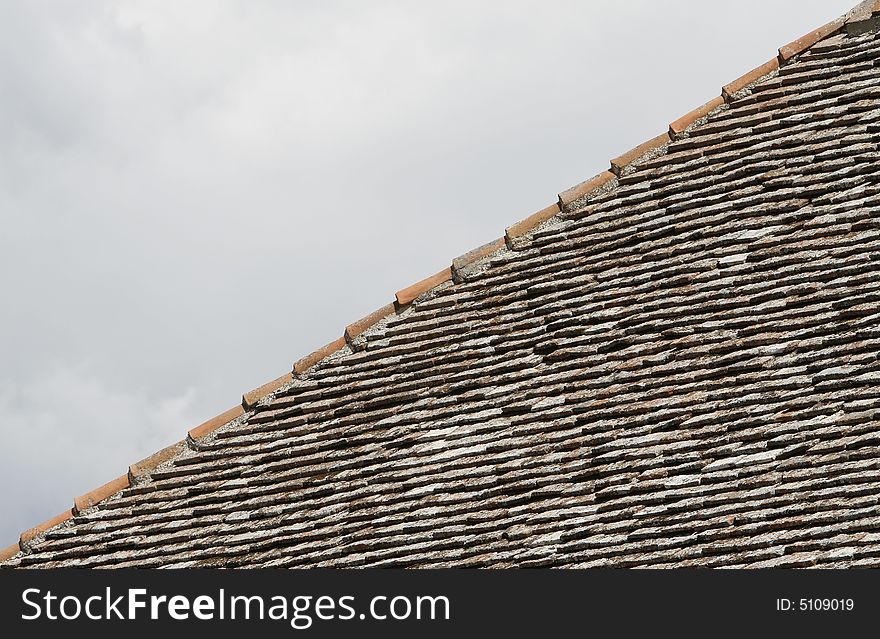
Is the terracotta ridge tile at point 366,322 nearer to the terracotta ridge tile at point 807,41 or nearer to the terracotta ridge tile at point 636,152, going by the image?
the terracotta ridge tile at point 636,152

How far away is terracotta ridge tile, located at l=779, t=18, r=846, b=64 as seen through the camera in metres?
10.3

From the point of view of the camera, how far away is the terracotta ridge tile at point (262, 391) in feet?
29.8

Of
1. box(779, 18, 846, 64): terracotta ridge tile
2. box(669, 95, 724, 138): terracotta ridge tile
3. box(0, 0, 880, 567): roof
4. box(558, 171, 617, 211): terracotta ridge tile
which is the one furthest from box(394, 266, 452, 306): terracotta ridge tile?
box(779, 18, 846, 64): terracotta ridge tile

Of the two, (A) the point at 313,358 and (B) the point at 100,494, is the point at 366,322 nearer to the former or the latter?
(A) the point at 313,358

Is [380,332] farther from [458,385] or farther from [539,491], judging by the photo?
[539,491]

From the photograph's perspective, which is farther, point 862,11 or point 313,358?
point 862,11

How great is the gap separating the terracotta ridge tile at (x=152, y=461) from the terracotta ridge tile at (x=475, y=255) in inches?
91.2

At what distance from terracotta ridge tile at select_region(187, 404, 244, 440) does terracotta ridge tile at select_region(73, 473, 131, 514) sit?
0.53 meters

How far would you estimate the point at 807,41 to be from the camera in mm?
10391

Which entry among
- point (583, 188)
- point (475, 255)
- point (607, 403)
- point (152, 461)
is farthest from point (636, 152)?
point (152, 461)

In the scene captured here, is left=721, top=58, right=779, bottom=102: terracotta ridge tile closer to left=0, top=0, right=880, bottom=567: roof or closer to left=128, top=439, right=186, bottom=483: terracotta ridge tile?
left=0, top=0, right=880, bottom=567: roof

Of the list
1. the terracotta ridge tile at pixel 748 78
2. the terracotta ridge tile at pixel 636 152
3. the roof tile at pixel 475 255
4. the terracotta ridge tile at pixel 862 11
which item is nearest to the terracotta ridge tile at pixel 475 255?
the roof tile at pixel 475 255

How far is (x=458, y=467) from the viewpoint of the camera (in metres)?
8.31

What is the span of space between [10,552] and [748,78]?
6.49 meters
